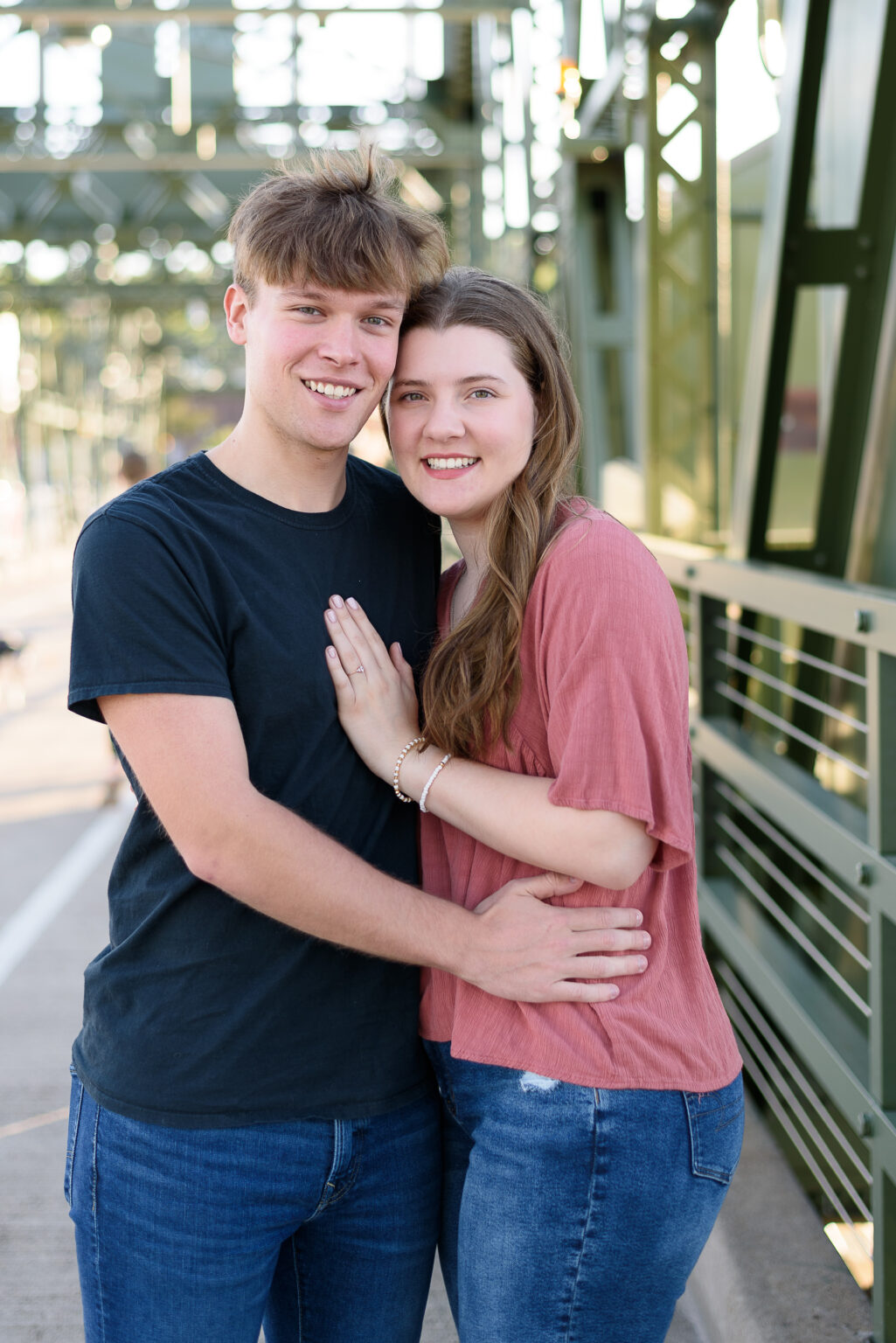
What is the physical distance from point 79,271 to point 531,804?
935 inches

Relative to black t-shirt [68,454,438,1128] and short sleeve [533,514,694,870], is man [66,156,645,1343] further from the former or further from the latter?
short sleeve [533,514,694,870]

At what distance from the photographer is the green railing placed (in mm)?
2268

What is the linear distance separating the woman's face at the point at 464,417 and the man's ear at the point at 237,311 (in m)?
0.24

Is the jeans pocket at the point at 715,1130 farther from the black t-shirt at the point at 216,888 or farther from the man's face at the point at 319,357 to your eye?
the man's face at the point at 319,357

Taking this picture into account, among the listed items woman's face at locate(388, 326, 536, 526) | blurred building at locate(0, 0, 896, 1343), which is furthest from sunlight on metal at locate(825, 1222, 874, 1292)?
woman's face at locate(388, 326, 536, 526)

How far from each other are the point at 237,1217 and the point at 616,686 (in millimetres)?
861

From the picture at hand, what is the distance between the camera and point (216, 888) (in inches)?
68.6

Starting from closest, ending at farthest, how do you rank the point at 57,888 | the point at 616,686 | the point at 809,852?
1. the point at 616,686
2. the point at 809,852
3. the point at 57,888

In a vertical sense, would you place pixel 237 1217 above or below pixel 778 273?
below

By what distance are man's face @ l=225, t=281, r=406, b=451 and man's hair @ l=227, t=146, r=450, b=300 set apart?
0.02 meters

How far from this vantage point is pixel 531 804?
1.67 meters

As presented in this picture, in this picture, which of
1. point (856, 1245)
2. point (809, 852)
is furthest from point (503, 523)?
point (856, 1245)

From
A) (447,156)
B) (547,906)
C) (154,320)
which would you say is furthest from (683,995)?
(154,320)

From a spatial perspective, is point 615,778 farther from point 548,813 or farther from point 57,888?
point 57,888
